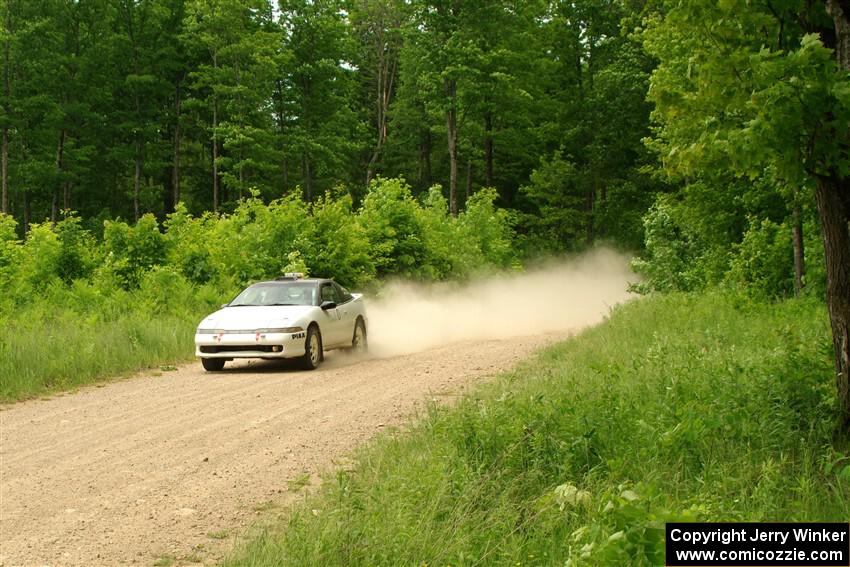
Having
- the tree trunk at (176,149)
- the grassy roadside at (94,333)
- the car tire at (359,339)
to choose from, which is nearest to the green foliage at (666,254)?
the car tire at (359,339)

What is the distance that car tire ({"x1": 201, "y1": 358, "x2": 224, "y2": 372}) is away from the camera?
47.5 feet

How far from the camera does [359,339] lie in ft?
56.5

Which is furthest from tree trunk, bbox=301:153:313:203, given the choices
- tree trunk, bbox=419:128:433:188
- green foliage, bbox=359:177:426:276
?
green foliage, bbox=359:177:426:276

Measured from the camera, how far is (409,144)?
57.6 m

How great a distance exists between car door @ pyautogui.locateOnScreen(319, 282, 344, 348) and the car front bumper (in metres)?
1.15

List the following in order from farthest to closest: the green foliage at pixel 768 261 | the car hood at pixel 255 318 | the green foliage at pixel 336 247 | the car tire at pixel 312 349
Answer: the green foliage at pixel 336 247, the green foliage at pixel 768 261, the car tire at pixel 312 349, the car hood at pixel 255 318

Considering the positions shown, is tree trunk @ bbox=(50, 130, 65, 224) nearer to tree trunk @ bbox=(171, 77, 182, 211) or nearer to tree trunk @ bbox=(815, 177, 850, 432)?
tree trunk @ bbox=(171, 77, 182, 211)

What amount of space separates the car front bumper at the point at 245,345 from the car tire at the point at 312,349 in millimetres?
439

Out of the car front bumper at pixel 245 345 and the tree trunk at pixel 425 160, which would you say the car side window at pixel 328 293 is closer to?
the car front bumper at pixel 245 345

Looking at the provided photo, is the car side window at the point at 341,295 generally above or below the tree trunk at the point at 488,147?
below

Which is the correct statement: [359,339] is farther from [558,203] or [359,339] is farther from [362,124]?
[362,124]

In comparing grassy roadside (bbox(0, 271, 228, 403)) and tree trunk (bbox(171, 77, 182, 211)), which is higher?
tree trunk (bbox(171, 77, 182, 211))

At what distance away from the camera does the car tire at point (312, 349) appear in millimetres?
14711

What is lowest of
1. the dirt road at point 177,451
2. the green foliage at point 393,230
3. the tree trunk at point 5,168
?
the dirt road at point 177,451
